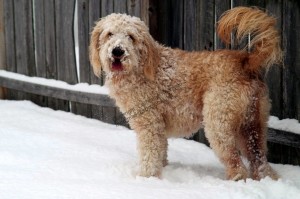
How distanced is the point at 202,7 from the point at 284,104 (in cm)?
147

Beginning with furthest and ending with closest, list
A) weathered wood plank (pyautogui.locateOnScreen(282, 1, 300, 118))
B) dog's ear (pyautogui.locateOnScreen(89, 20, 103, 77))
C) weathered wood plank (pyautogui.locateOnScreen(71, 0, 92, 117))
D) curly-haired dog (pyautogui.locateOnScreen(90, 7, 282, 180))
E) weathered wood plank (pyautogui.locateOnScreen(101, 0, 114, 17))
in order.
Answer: weathered wood plank (pyautogui.locateOnScreen(71, 0, 92, 117)), weathered wood plank (pyautogui.locateOnScreen(101, 0, 114, 17)), weathered wood plank (pyautogui.locateOnScreen(282, 1, 300, 118)), dog's ear (pyautogui.locateOnScreen(89, 20, 103, 77)), curly-haired dog (pyautogui.locateOnScreen(90, 7, 282, 180))

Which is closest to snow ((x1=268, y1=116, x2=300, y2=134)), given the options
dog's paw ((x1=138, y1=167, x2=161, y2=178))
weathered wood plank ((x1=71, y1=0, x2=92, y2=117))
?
dog's paw ((x1=138, y1=167, x2=161, y2=178))

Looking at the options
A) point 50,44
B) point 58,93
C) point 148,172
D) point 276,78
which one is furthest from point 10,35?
point 276,78

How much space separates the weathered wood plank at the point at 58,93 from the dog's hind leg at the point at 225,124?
2.39 meters

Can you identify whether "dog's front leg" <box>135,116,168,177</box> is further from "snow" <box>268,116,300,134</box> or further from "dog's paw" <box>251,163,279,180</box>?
"snow" <box>268,116,300,134</box>

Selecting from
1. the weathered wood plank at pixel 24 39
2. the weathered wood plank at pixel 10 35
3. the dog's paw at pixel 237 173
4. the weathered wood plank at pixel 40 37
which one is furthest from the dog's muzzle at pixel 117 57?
the weathered wood plank at pixel 10 35

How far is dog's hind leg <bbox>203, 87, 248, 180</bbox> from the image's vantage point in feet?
14.4

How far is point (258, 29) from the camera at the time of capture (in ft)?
14.2

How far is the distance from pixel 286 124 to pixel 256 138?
0.61m

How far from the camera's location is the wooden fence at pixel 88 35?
Answer: 5059 millimetres

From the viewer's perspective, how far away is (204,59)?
470cm

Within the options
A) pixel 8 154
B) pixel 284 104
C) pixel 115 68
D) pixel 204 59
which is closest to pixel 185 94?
pixel 204 59

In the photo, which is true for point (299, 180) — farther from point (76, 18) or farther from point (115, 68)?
point (76, 18)

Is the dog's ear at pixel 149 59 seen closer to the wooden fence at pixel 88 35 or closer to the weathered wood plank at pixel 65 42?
the wooden fence at pixel 88 35
